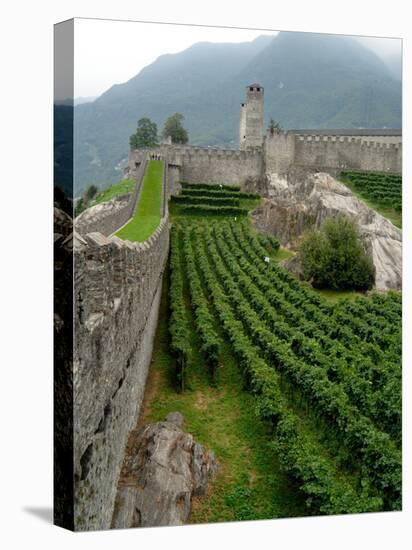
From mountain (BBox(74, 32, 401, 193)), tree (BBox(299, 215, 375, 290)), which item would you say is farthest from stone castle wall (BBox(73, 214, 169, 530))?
tree (BBox(299, 215, 375, 290))

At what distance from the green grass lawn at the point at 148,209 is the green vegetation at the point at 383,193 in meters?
6.18

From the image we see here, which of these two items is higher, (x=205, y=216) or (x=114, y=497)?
(x=205, y=216)

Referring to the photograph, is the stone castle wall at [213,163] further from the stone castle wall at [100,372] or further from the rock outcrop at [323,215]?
the stone castle wall at [100,372]

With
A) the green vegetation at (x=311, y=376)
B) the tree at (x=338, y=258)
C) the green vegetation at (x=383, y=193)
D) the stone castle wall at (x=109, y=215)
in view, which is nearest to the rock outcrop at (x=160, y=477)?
the green vegetation at (x=311, y=376)

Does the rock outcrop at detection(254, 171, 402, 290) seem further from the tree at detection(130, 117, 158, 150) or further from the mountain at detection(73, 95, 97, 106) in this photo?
the mountain at detection(73, 95, 97, 106)

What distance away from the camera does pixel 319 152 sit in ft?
134

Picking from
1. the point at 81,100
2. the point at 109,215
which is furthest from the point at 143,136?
the point at 81,100

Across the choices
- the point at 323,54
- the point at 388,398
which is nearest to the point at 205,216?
the point at 323,54

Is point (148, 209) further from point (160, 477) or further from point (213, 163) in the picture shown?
point (160, 477)

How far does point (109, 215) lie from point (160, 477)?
10.0 meters

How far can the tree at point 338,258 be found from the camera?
17797 millimetres

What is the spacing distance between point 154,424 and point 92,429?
309 cm

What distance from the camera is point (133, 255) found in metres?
11.7

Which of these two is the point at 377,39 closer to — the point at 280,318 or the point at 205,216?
the point at 280,318
